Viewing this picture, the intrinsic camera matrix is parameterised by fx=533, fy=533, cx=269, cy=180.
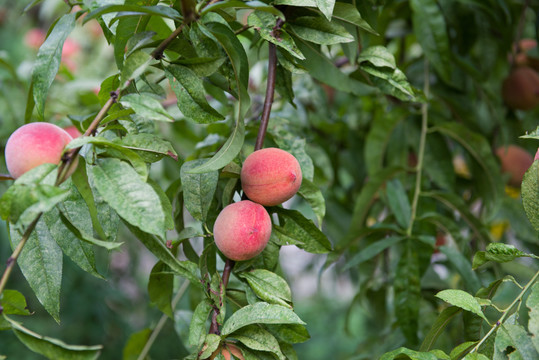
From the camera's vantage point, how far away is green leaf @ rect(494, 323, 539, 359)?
1.39ft

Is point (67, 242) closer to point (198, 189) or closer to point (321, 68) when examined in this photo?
point (198, 189)

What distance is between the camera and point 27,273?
0.47 m

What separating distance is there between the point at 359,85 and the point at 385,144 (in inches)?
8.7

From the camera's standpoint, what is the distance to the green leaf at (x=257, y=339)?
0.45 m

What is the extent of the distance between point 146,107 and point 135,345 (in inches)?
18.5

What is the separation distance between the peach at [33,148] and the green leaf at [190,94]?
106 millimetres

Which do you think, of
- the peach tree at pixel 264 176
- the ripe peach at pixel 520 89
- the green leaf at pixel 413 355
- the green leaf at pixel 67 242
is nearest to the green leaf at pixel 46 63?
the peach tree at pixel 264 176

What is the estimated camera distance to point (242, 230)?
1.52 ft

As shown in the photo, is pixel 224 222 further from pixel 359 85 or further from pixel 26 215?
pixel 359 85

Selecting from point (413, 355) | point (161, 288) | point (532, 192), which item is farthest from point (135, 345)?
point (532, 192)

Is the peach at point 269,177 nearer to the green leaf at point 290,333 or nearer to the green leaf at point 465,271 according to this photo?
the green leaf at point 290,333

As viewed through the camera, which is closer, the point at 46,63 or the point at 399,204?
the point at 46,63

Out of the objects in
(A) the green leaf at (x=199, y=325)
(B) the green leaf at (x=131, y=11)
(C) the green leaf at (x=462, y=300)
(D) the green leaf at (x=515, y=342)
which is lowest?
(D) the green leaf at (x=515, y=342)

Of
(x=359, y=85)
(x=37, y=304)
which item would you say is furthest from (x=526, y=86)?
(x=37, y=304)
